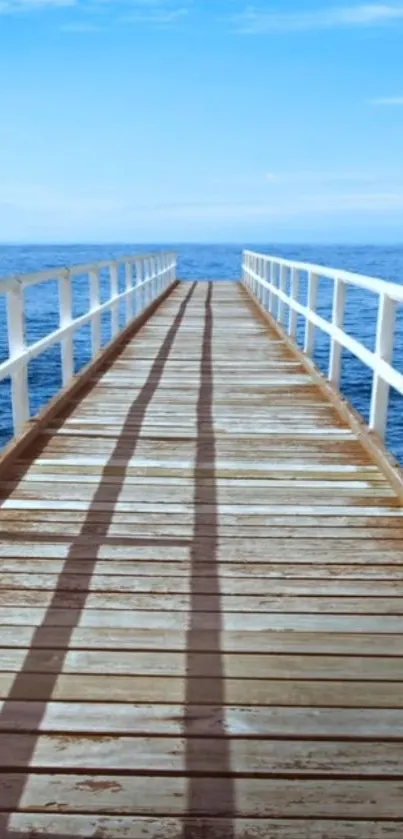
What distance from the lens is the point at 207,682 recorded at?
2.61m

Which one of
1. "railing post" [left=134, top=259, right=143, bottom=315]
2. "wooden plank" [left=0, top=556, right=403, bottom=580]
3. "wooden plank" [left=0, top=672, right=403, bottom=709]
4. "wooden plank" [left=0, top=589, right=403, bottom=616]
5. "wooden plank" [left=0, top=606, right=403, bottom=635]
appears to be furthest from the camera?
"railing post" [left=134, top=259, right=143, bottom=315]

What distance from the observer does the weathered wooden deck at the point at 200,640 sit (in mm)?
2107

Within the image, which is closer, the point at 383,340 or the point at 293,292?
the point at 383,340

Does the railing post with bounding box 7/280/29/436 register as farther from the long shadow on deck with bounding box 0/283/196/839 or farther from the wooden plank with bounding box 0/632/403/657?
the wooden plank with bounding box 0/632/403/657

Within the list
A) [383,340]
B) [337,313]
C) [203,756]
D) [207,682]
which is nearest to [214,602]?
[207,682]

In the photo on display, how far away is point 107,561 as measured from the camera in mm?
3490

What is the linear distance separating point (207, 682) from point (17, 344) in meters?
3.08

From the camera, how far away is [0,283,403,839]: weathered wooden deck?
2107mm

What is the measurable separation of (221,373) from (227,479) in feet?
12.6

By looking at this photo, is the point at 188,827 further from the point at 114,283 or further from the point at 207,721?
the point at 114,283

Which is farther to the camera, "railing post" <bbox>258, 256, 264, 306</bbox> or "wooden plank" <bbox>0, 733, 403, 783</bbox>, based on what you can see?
"railing post" <bbox>258, 256, 264, 306</bbox>

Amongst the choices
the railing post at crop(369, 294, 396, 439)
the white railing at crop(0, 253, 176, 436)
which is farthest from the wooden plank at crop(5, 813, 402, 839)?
the railing post at crop(369, 294, 396, 439)

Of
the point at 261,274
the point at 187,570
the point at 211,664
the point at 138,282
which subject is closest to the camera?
the point at 211,664

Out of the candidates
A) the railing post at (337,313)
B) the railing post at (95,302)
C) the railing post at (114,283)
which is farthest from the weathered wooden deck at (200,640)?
the railing post at (114,283)
